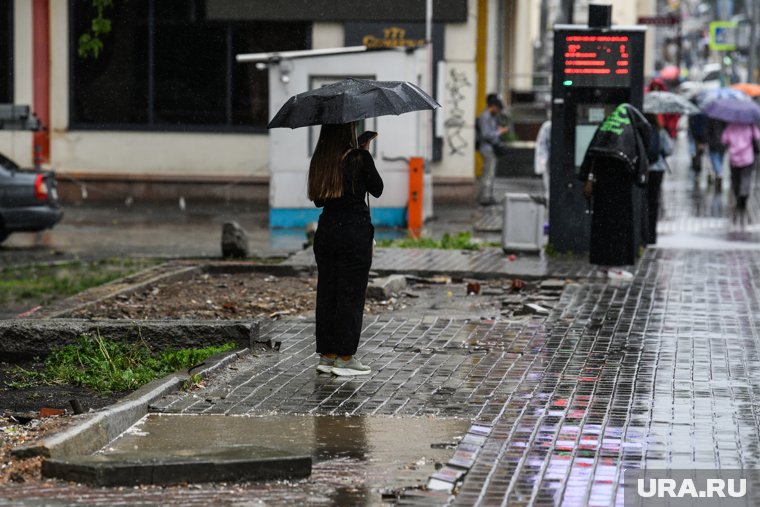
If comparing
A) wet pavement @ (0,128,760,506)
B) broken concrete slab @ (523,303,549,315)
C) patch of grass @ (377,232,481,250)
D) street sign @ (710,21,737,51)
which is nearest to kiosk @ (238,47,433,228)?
patch of grass @ (377,232,481,250)

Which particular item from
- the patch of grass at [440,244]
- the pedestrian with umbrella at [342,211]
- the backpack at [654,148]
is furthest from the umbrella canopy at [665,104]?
the pedestrian with umbrella at [342,211]

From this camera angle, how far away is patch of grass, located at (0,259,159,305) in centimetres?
1431

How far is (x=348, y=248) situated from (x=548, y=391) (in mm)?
1508

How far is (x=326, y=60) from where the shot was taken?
20.7m

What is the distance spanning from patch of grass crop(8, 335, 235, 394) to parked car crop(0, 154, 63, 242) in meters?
9.36

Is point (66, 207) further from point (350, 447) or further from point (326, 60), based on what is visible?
point (350, 447)

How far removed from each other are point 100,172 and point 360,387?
719 inches

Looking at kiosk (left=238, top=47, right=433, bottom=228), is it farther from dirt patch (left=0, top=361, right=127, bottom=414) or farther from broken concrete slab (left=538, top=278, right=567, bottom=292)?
dirt patch (left=0, top=361, right=127, bottom=414)

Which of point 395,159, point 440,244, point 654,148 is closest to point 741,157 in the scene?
point 395,159

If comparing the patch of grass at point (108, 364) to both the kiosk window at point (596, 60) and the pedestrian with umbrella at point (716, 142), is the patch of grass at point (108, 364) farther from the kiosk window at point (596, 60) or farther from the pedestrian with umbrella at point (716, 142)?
the pedestrian with umbrella at point (716, 142)

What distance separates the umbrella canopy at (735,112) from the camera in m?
23.2

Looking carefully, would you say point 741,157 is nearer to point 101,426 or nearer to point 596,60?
point 596,60

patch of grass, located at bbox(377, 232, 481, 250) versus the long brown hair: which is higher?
the long brown hair

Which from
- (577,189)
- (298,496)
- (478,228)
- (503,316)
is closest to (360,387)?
(298,496)
